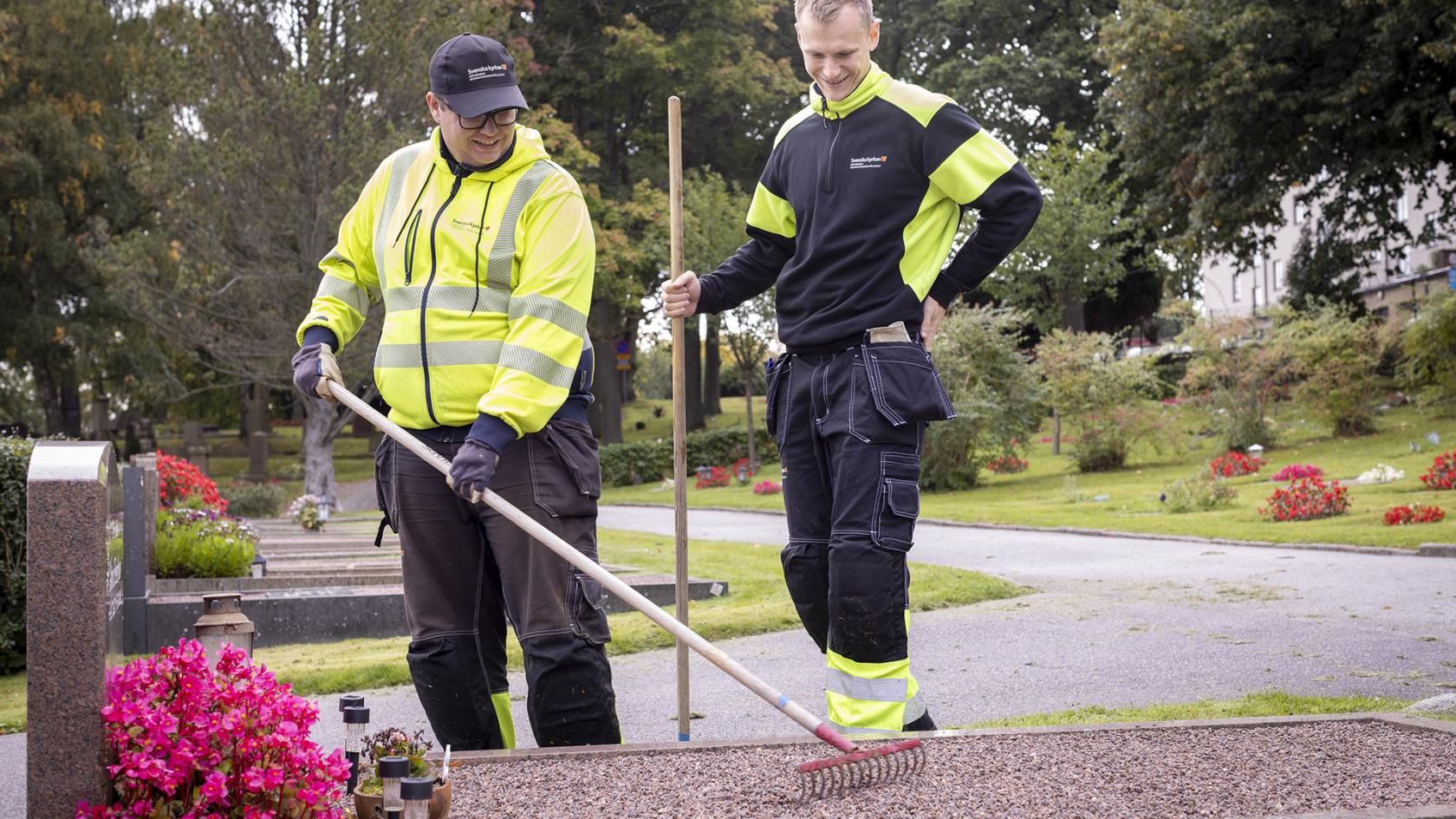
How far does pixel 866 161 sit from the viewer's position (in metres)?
4.36

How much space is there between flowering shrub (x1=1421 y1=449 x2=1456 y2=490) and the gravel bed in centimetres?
1177

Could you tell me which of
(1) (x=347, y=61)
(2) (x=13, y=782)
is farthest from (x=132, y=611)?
(1) (x=347, y=61)

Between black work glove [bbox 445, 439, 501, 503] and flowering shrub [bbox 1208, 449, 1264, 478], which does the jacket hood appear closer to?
black work glove [bbox 445, 439, 501, 503]

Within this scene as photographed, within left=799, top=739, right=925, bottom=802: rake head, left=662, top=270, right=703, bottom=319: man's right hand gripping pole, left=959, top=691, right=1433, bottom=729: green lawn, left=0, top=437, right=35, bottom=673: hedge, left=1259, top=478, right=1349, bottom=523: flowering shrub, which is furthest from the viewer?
left=1259, top=478, right=1349, bottom=523: flowering shrub

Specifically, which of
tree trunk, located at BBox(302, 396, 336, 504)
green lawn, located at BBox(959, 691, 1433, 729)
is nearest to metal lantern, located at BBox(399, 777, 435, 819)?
green lawn, located at BBox(959, 691, 1433, 729)

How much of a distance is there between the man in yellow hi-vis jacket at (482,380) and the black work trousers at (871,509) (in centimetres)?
73

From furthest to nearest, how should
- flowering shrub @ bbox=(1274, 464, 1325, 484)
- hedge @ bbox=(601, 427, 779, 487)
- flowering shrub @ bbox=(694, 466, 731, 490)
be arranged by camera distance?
1. hedge @ bbox=(601, 427, 779, 487)
2. flowering shrub @ bbox=(694, 466, 731, 490)
3. flowering shrub @ bbox=(1274, 464, 1325, 484)

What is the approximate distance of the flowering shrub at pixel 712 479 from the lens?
91.8 ft

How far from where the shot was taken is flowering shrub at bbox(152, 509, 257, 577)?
9.51m

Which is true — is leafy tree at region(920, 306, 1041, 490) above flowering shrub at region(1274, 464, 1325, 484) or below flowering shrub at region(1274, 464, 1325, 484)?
above

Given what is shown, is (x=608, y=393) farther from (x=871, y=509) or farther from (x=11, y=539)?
(x=871, y=509)

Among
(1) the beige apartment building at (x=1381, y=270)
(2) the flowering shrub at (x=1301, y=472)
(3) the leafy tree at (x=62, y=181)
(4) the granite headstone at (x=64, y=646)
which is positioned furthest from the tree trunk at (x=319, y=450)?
(4) the granite headstone at (x=64, y=646)

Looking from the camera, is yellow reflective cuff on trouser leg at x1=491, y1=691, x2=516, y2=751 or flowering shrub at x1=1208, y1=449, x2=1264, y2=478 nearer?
yellow reflective cuff on trouser leg at x1=491, y1=691, x2=516, y2=751

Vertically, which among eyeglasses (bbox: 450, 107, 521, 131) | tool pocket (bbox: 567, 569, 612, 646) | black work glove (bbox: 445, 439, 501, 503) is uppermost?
eyeglasses (bbox: 450, 107, 521, 131)
